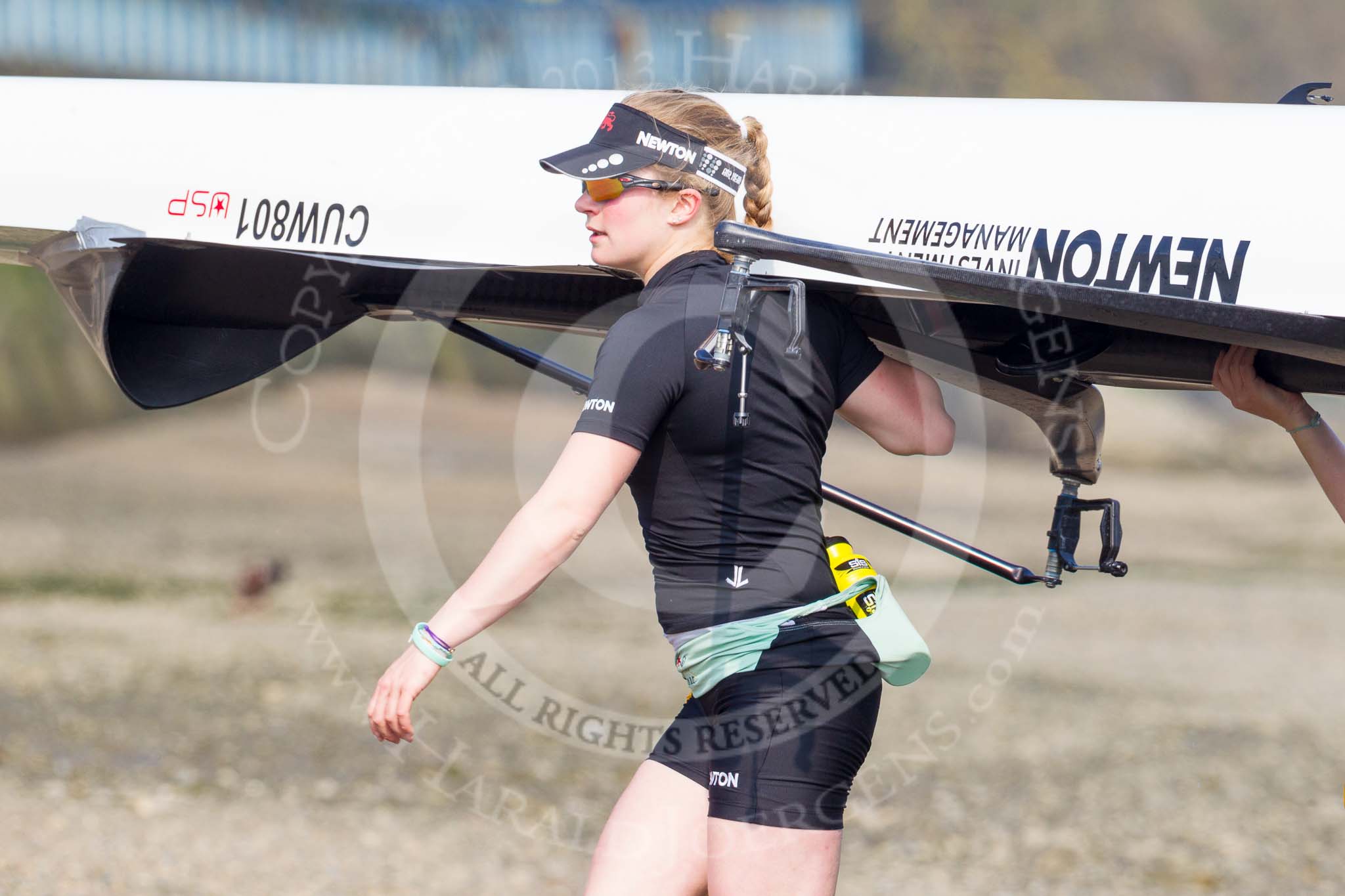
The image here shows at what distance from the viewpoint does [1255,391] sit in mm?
2121

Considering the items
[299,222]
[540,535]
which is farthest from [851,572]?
[299,222]

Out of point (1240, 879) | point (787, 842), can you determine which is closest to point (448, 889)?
point (1240, 879)

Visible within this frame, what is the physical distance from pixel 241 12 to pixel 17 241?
506cm

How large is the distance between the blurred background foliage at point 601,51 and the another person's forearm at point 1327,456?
1.13 m

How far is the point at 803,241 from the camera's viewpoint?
1.90 metres

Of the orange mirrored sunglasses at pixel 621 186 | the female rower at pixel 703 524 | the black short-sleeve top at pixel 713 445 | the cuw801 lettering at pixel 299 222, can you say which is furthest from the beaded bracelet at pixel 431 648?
the cuw801 lettering at pixel 299 222

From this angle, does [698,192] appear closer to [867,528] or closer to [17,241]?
[17,241]

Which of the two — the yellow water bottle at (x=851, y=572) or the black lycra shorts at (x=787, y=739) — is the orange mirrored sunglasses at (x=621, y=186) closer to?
the yellow water bottle at (x=851, y=572)

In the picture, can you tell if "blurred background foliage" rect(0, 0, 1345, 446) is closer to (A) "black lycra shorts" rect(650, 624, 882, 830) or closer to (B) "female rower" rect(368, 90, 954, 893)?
(B) "female rower" rect(368, 90, 954, 893)

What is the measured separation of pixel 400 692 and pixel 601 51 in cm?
203

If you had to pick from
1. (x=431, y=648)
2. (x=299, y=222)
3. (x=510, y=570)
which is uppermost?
(x=299, y=222)

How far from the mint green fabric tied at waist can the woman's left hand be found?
36 centimetres

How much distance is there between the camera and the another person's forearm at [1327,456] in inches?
83.0

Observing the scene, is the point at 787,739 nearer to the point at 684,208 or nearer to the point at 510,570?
the point at 510,570
